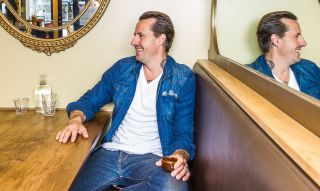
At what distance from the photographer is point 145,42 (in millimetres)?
1825

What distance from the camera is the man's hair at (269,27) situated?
98 cm

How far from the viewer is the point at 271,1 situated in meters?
1.14

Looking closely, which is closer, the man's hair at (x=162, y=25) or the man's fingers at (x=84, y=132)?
the man's fingers at (x=84, y=132)

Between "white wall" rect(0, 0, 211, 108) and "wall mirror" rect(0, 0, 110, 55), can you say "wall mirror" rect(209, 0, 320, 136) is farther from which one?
"wall mirror" rect(0, 0, 110, 55)

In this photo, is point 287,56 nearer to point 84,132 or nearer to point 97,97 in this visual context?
point 84,132

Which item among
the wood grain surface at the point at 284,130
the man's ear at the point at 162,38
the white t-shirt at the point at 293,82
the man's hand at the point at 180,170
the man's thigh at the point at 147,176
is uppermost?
the white t-shirt at the point at 293,82

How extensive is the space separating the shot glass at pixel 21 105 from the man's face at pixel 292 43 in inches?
62.8

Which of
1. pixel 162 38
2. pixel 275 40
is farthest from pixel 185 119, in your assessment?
pixel 275 40

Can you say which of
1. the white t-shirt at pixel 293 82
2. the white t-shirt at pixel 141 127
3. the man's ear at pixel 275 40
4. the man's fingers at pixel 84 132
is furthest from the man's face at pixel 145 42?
the white t-shirt at pixel 293 82

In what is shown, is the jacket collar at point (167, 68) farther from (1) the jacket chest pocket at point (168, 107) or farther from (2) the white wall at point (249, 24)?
(2) the white wall at point (249, 24)

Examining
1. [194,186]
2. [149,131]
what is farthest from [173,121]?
[194,186]

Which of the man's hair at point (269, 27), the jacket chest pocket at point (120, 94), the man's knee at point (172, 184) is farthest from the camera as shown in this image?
the jacket chest pocket at point (120, 94)

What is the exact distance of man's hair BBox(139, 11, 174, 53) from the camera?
1850 millimetres

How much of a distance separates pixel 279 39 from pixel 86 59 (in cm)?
138
